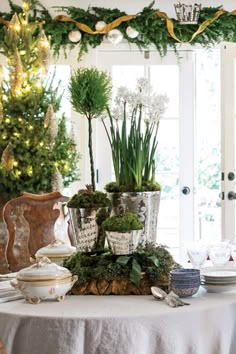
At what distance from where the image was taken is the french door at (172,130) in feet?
17.1

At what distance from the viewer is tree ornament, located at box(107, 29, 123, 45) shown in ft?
15.6

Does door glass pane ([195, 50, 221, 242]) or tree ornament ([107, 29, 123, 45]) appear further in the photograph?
door glass pane ([195, 50, 221, 242])

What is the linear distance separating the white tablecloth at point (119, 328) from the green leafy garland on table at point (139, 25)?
3241 millimetres

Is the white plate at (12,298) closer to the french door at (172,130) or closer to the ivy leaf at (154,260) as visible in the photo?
the ivy leaf at (154,260)

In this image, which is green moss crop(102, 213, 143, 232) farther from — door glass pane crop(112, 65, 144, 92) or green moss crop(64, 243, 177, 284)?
door glass pane crop(112, 65, 144, 92)

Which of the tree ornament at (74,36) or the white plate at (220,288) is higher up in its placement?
the tree ornament at (74,36)

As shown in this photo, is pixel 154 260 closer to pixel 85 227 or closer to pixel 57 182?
pixel 85 227

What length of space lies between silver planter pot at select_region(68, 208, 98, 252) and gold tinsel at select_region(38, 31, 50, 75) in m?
2.57

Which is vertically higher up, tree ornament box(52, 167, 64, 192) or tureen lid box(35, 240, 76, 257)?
tree ornament box(52, 167, 64, 192)

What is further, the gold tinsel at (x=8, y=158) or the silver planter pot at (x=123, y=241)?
the gold tinsel at (x=8, y=158)

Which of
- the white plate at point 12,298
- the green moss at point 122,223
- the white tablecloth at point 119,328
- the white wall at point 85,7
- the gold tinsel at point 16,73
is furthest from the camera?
the white wall at point 85,7

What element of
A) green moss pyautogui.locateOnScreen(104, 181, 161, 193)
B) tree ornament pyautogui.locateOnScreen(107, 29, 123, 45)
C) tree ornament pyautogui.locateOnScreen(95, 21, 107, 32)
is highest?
tree ornament pyautogui.locateOnScreen(95, 21, 107, 32)

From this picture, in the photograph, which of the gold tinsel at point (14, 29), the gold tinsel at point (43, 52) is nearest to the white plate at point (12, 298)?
the gold tinsel at point (43, 52)

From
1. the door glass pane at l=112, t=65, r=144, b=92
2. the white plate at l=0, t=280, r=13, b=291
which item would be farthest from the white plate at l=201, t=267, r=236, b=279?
the door glass pane at l=112, t=65, r=144, b=92
